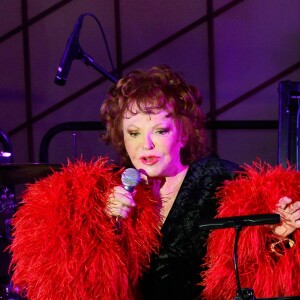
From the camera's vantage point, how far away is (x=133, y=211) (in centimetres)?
147

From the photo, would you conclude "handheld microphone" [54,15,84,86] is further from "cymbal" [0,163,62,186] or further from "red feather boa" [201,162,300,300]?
"red feather boa" [201,162,300,300]

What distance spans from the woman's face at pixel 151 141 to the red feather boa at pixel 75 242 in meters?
0.09

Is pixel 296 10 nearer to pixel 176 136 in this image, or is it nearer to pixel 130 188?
pixel 176 136

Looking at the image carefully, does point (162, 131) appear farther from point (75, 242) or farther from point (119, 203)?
point (75, 242)

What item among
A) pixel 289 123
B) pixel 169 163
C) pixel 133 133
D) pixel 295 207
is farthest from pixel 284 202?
pixel 289 123

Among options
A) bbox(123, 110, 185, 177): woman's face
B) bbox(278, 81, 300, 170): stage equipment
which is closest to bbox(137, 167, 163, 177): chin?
bbox(123, 110, 185, 177): woman's face

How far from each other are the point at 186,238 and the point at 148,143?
0.32 metres

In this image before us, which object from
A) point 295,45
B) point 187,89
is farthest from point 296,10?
point 187,89

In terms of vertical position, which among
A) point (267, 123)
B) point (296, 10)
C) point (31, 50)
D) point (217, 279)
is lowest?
point (217, 279)

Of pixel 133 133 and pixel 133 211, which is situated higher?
pixel 133 133

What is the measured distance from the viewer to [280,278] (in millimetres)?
1342

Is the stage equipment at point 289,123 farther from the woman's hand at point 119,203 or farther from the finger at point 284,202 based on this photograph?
the woman's hand at point 119,203

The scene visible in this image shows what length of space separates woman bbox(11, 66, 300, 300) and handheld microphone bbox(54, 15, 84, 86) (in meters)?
0.93

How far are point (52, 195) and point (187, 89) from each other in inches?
20.5
